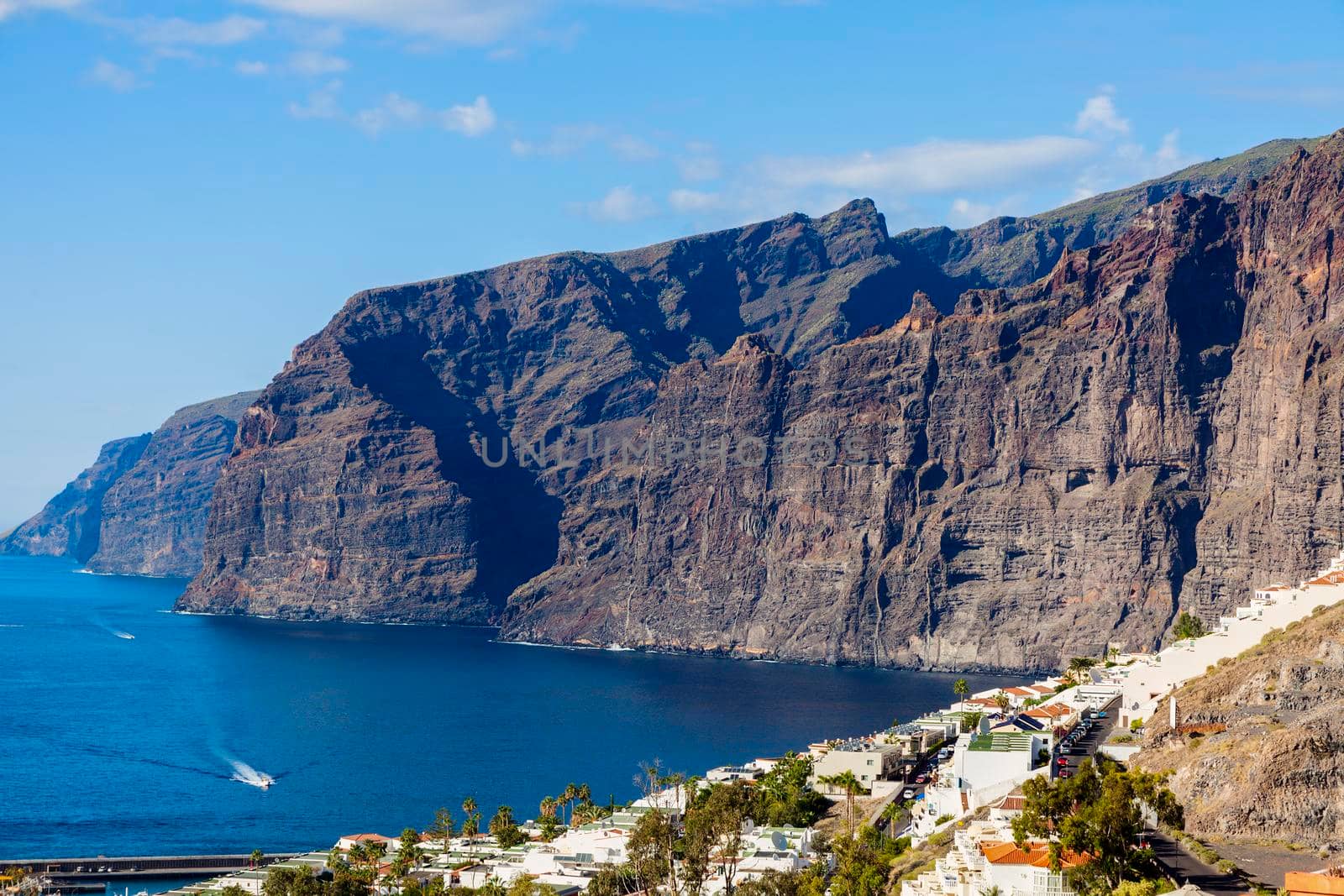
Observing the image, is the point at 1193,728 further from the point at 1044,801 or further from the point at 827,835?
the point at 827,835

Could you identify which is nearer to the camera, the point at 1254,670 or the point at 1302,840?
the point at 1302,840

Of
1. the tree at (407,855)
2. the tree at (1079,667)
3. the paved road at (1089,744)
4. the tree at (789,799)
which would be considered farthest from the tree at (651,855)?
the tree at (1079,667)

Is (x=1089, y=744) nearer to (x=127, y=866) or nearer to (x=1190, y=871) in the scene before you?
(x=1190, y=871)

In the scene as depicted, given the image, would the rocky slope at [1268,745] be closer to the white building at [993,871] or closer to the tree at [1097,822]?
the tree at [1097,822]

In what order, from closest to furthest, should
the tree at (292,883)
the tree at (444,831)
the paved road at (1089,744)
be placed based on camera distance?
the paved road at (1089,744), the tree at (292,883), the tree at (444,831)

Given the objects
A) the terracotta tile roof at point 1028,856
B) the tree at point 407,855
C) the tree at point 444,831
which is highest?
the terracotta tile roof at point 1028,856

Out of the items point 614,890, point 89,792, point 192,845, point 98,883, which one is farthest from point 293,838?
point 614,890
